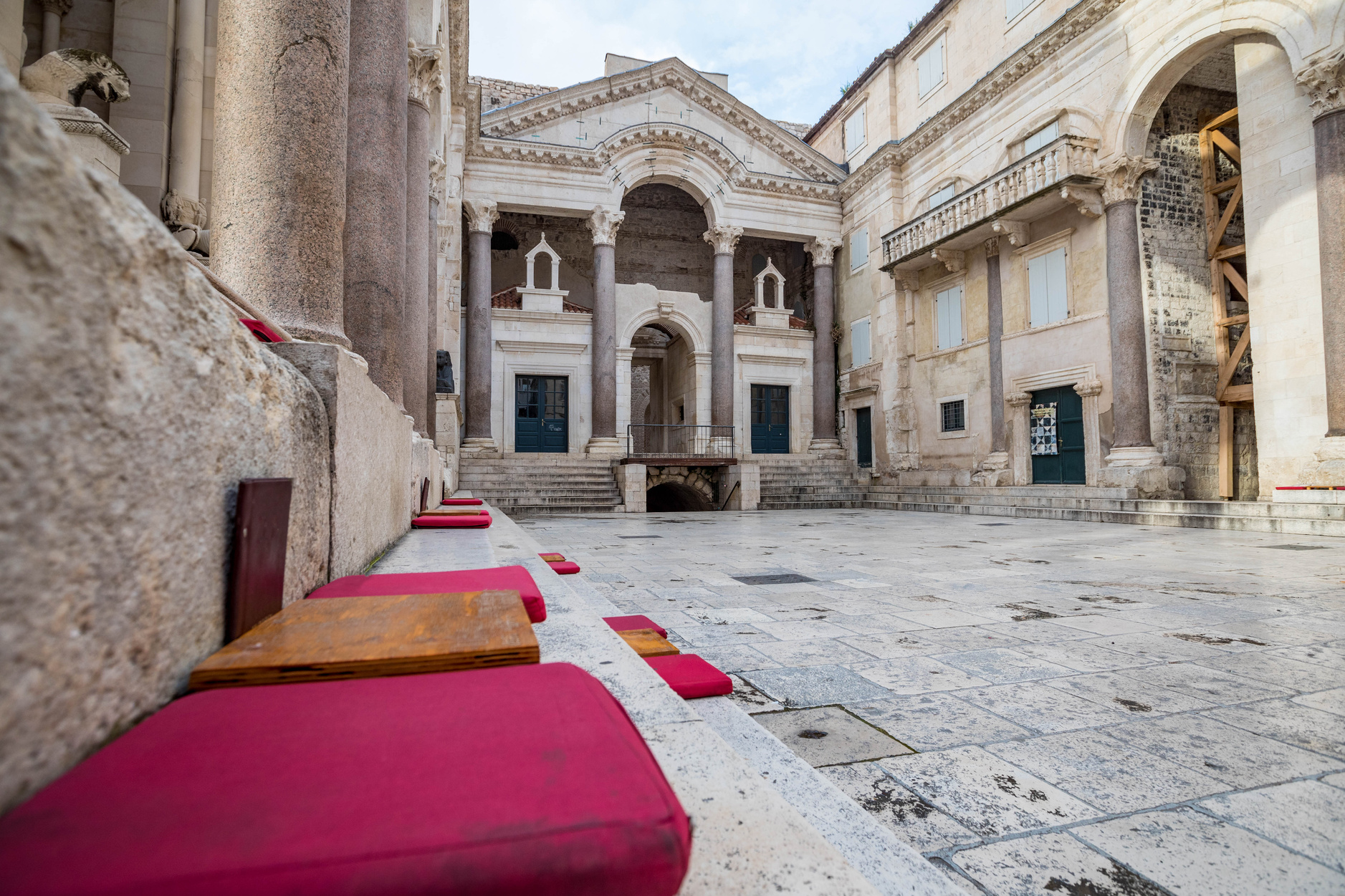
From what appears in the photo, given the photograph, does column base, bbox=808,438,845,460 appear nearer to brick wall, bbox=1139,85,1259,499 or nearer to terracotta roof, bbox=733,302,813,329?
terracotta roof, bbox=733,302,813,329

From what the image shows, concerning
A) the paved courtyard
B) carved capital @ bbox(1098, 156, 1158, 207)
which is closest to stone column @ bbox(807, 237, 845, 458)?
carved capital @ bbox(1098, 156, 1158, 207)

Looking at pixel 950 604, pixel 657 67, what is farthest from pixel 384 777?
pixel 657 67

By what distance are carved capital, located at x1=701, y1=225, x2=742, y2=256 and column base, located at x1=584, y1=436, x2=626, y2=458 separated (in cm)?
673

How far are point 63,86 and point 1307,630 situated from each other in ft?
28.5

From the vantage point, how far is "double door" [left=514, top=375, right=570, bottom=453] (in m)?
19.9

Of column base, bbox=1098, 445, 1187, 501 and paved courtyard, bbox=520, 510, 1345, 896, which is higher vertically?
column base, bbox=1098, 445, 1187, 501

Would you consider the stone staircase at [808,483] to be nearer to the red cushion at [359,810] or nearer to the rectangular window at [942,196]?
the rectangular window at [942,196]

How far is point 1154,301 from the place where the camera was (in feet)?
42.6

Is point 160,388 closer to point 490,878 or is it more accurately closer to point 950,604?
point 490,878

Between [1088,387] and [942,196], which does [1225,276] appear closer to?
[1088,387]

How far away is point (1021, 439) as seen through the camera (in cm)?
1561

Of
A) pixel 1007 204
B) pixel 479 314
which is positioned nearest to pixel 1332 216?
pixel 1007 204

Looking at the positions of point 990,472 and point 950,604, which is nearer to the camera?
point 950,604

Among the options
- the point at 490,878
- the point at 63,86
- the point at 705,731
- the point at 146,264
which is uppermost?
the point at 63,86
